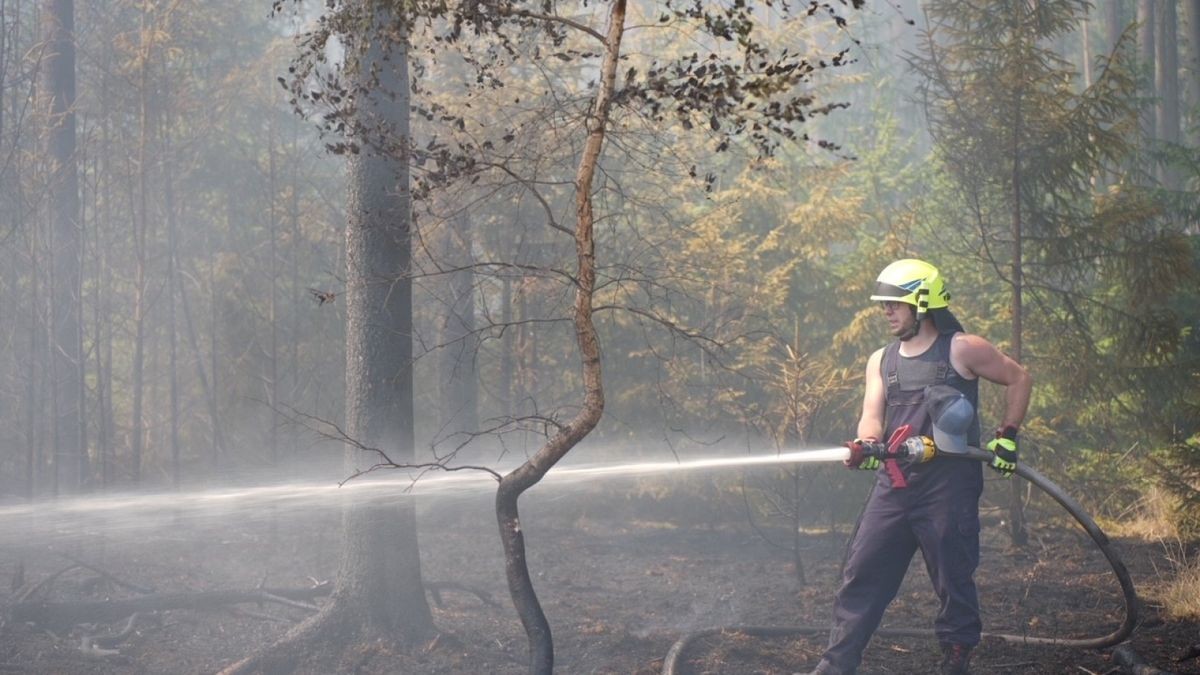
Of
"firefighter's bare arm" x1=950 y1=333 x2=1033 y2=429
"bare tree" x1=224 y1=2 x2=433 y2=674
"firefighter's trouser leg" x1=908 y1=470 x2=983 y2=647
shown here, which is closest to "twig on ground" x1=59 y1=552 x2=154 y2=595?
"bare tree" x1=224 y1=2 x2=433 y2=674

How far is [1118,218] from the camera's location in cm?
1070

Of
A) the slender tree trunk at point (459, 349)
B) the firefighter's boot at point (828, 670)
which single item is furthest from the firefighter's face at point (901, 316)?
the slender tree trunk at point (459, 349)

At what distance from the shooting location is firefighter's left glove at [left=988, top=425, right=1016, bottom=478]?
5.84m

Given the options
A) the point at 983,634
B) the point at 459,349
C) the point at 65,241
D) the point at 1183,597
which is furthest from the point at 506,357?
the point at 1183,597

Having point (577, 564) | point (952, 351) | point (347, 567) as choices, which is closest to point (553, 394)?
point (577, 564)

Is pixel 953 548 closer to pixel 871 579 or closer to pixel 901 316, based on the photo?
pixel 871 579

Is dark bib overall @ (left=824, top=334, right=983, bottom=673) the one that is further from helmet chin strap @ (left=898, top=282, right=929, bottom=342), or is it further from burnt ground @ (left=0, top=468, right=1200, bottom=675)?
burnt ground @ (left=0, top=468, right=1200, bottom=675)

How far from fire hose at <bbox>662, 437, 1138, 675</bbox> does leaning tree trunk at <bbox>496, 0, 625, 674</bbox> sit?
3.19ft

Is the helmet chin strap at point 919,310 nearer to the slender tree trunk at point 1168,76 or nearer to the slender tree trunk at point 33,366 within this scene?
the slender tree trunk at point 33,366

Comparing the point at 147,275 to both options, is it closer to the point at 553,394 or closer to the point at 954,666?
the point at 553,394

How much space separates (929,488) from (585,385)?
6.50 feet

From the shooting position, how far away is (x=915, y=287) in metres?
6.00

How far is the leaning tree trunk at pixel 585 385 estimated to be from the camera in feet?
18.9

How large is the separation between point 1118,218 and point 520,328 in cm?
775
